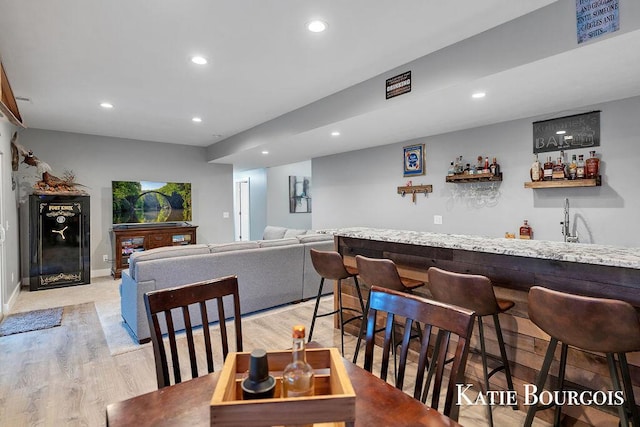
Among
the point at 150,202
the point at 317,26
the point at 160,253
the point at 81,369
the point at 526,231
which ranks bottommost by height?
the point at 81,369

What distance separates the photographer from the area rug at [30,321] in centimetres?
344

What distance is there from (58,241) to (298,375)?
5867 mm

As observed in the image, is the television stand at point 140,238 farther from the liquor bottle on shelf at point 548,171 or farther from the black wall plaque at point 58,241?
the liquor bottle on shelf at point 548,171

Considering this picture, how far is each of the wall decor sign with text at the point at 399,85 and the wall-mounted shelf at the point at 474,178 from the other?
165 centimetres

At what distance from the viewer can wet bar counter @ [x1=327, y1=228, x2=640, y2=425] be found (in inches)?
65.9

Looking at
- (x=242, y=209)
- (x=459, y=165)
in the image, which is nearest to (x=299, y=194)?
(x=242, y=209)

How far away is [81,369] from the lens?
2.66 metres

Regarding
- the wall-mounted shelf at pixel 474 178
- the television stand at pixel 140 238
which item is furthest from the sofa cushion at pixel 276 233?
the wall-mounted shelf at pixel 474 178

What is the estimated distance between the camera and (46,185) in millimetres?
5148

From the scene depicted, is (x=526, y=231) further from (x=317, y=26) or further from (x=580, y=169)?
(x=317, y=26)

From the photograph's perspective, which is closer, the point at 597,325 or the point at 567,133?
the point at 597,325

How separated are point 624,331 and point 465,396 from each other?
1.16m

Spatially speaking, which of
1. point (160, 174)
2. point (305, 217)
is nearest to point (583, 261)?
point (160, 174)

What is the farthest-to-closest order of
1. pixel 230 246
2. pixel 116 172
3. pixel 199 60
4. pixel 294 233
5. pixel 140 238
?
pixel 116 172, pixel 140 238, pixel 294 233, pixel 230 246, pixel 199 60
